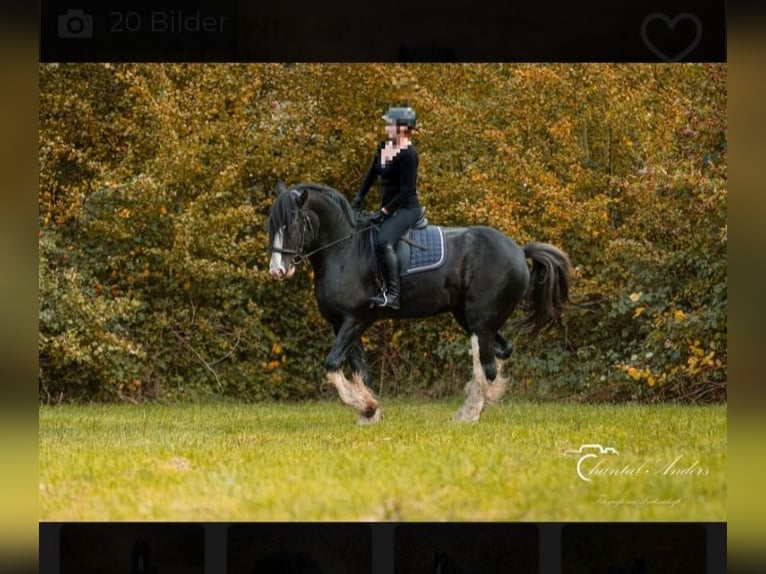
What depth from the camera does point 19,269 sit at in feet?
15.4

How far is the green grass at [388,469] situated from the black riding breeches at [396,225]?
5.33 feet

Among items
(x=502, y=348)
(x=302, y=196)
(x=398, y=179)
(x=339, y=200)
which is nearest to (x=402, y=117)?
(x=398, y=179)

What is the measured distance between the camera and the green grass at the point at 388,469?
18.4ft

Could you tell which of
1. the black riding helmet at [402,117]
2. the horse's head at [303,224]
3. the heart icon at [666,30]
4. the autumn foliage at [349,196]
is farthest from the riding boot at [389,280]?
the heart icon at [666,30]

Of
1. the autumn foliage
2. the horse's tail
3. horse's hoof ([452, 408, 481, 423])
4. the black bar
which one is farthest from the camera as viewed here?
the autumn foliage

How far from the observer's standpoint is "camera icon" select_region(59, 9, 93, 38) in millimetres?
5258

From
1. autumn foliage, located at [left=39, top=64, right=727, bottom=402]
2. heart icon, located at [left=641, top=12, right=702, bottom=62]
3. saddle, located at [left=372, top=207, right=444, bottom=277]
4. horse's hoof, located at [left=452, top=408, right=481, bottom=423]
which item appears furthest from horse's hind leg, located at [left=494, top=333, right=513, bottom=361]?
heart icon, located at [left=641, top=12, right=702, bottom=62]

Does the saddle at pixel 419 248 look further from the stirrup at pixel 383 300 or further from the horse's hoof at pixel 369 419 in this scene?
the horse's hoof at pixel 369 419

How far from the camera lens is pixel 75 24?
17.3ft

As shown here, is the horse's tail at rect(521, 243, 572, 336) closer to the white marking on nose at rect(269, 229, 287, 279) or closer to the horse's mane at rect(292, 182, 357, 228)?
the horse's mane at rect(292, 182, 357, 228)
